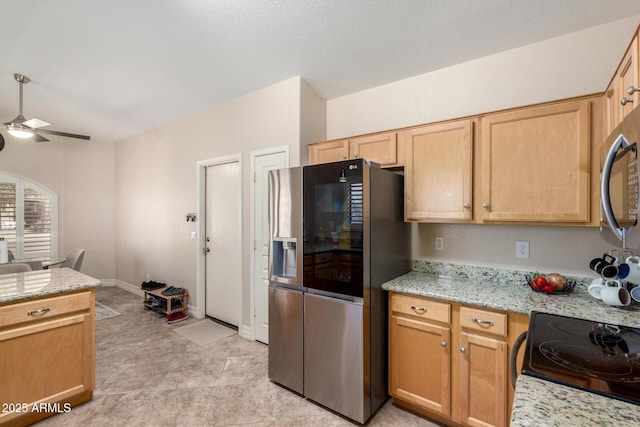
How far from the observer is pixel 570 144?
5.72 ft

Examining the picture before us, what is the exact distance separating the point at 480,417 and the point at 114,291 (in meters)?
5.75

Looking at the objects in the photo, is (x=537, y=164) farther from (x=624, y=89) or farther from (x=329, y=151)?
(x=329, y=151)

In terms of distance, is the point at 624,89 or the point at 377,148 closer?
the point at 624,89

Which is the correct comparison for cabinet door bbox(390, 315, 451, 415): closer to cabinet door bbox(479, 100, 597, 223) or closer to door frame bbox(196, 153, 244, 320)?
cabinet door bbox(479, 100, 597, 223)

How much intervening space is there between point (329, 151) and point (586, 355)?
2174mm

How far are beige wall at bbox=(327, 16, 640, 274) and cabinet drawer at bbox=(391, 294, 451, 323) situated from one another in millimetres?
660

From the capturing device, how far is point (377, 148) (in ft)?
7.95

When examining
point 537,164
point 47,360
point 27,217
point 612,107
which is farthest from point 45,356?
Result: point 27,217

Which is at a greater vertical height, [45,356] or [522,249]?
[522,249]

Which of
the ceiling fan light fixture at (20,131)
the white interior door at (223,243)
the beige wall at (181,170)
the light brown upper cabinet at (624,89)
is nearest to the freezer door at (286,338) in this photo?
the beige wall at (181,170)

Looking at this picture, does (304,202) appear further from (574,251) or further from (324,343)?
(574,251)

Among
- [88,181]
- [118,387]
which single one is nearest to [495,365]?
[118,387]

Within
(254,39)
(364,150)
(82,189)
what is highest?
(254,39)

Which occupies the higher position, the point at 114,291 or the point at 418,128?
the point at 418,128
